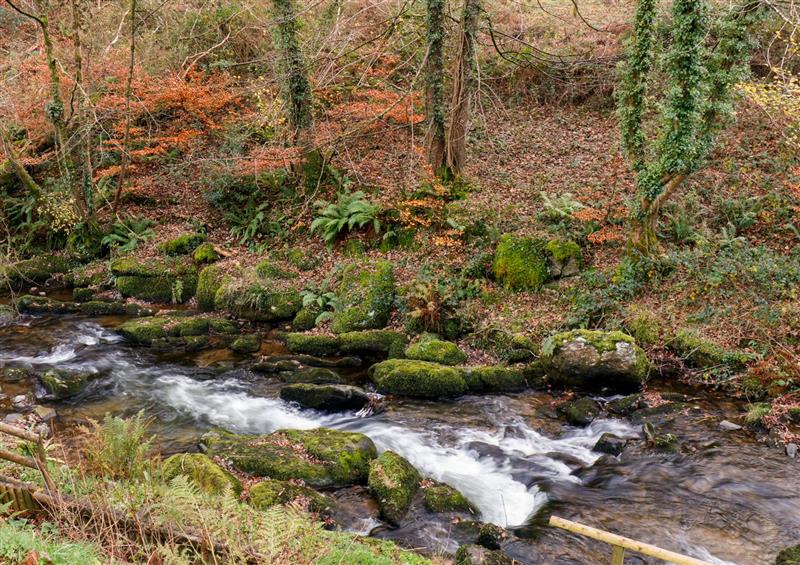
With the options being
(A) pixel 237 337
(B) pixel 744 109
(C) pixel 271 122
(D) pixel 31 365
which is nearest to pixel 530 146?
(B) pixel 744 109

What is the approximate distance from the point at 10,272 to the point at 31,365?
6761 mm

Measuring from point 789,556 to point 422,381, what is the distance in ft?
19.8

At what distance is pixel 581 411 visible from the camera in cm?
977

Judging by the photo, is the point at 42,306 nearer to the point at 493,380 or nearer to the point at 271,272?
the point at 271,272

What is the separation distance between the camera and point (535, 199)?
603 inches

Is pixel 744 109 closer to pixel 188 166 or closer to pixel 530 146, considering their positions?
pixel 530 146

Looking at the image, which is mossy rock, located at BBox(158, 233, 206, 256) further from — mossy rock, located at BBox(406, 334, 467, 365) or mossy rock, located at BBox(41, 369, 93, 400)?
mossy rock, located at BBox(406, 334, 467, 365)

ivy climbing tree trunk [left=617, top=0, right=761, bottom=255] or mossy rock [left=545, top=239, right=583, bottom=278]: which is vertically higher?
ivy climbing tree trunk [left=617, top=0, right=761, bottom=255]

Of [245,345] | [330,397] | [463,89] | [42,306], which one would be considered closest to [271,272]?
[245,345]

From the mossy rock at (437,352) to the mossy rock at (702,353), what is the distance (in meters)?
4.15

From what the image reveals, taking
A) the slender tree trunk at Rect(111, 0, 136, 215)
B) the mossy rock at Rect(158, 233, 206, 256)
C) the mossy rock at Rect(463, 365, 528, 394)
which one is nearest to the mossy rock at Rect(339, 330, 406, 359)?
the mossy rock at Rect(463, 365, 528, 394)

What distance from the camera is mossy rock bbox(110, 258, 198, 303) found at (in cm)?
1586

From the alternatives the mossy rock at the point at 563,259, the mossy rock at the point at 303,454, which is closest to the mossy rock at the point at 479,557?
the mossy rock at the point at 303,454

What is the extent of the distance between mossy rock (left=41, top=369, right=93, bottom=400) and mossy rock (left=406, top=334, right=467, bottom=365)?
649 cm
